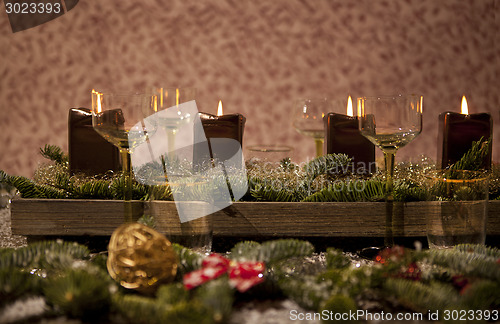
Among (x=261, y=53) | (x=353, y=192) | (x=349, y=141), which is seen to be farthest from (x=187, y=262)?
(x=261, y=53)

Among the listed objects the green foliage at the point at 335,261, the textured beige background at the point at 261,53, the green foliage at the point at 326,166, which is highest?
the textured beige background at the point at 261,53

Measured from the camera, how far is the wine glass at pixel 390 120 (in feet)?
1.93

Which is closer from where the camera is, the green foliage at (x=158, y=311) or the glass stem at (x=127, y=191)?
the green foliage at (x=158, y=311)

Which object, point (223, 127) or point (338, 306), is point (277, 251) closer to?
point (338, 306)

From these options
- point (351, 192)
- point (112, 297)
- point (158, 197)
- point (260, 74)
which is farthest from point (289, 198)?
point (260, 74)

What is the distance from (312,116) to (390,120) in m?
0.40

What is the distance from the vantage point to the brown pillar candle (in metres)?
0.73

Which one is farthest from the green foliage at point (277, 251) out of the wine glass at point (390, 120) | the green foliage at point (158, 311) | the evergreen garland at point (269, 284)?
the wine glass at point (390, 120)

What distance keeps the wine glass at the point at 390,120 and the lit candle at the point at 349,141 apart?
0.14 metres

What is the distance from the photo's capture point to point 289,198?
2.14ft

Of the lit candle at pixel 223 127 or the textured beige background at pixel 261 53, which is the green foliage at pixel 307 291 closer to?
the lit candle at pixel 223 127

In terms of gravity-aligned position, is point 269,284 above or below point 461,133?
below

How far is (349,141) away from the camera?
29.2 inches

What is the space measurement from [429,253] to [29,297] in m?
0.38
